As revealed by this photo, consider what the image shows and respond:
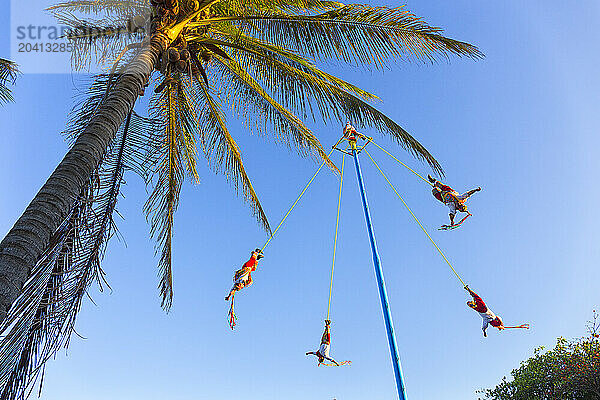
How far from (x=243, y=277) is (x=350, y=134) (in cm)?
267

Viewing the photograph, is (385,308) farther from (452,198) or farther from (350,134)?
(350,134)

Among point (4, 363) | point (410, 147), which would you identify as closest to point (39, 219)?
point (4, 363)

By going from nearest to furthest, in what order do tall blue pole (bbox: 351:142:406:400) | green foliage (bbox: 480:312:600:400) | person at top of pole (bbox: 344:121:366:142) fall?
A: tall blue pole (bbox: 351:142:406:400), person at top of pole (bbox: 344:121:366:142), green foliage (bbox: 480:312:600:400)

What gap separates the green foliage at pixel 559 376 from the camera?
12.0 metres

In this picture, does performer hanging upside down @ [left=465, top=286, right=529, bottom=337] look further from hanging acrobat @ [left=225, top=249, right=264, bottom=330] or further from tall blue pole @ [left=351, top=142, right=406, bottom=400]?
hanging acrobat @ [left=225, top=249, right=264, bottom=330]

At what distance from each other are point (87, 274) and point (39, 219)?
2.08 ft

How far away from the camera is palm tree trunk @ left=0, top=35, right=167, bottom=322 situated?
2479mm

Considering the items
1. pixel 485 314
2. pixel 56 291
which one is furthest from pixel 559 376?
pixel 56 291

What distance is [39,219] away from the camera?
2.74 metres

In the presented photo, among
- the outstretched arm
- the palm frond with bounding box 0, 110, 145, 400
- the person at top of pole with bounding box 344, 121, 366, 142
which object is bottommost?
the palm frond with bounding box 0, 110, 145, 400

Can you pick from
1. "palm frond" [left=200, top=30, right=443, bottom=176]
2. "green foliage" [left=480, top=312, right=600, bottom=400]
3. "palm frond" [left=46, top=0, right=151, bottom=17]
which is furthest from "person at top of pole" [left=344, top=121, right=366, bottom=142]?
"green foliage" [left=480, top=312, right=600, bottom=400]

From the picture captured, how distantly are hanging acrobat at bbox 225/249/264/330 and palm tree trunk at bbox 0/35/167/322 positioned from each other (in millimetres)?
2110

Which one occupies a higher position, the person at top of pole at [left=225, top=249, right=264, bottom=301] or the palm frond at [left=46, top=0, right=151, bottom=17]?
the palm frond at [left=46, top=0, right=151, bottom=17]

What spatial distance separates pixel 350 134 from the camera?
609 centimetres
